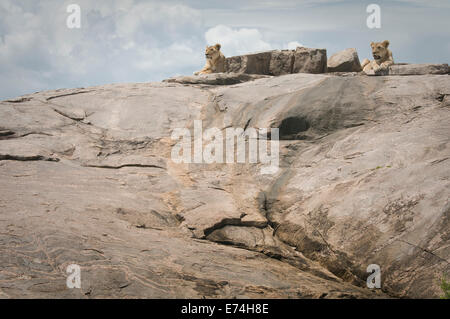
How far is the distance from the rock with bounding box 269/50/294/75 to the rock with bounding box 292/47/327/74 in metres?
0.24

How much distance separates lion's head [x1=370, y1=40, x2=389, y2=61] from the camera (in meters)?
18.0

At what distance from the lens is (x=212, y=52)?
1866 cm

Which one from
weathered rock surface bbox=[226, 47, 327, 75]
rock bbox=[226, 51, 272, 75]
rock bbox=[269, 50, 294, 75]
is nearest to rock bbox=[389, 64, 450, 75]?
weathered rock surface bbox=[226, 47, 327, 75]

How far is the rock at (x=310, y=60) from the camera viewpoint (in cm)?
1839

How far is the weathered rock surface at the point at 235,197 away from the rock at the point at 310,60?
6135mm

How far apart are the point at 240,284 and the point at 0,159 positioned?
6.54 metres

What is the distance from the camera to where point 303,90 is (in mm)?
10906

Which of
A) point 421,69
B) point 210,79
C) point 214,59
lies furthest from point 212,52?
point 421,69

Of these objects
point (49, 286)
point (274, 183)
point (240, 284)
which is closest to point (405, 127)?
point (274, 183)

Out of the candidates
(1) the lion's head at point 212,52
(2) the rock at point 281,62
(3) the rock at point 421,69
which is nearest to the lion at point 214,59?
(1) the lion's head at point 212,52

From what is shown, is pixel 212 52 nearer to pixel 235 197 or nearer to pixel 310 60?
pixel 310 60

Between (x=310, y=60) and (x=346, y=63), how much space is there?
7.04 ft

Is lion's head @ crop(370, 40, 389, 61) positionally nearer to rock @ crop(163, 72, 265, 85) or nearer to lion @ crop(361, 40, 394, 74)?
lion @ crop(361, 40, 394, 74)

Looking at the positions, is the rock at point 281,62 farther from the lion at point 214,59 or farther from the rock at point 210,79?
the rock at point 210,79
